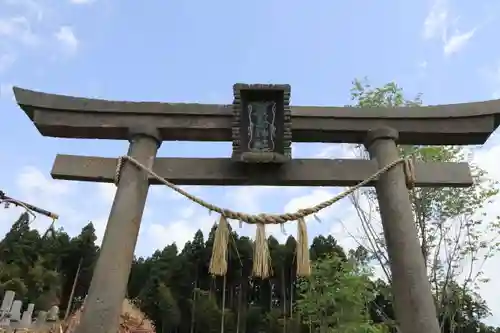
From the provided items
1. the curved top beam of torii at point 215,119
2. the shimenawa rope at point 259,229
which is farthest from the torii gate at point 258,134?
the shimenawa rope at point 259,229

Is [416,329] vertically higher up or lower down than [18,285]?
lower down

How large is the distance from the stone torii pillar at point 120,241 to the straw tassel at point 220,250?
18.5 inches

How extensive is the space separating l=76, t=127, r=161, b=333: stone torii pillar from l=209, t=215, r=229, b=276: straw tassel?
470 millimetres

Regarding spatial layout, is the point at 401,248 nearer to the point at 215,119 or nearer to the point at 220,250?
the point at 220,250

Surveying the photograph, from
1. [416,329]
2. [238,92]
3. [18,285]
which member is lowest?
[416,329]

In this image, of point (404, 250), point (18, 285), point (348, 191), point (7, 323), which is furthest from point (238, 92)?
point (18, 285)

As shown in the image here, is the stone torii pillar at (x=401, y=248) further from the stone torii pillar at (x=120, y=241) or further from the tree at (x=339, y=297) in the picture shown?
the tree at (x=339, y=297)

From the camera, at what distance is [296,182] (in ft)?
10.1

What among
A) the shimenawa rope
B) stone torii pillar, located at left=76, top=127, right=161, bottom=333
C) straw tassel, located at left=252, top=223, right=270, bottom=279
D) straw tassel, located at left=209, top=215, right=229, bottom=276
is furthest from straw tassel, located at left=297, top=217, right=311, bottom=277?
stone torii pillar, located at left=76, top=127, right=161, bottom=333

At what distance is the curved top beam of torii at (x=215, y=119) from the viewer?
3131 mm

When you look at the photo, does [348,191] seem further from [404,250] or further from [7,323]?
[7,323]

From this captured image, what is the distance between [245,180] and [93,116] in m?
1.10

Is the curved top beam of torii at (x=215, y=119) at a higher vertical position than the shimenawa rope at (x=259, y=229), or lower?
higher

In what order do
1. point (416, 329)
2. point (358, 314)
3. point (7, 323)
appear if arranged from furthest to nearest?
point (358, 314) < point (7, 323) < point (416, 329)
